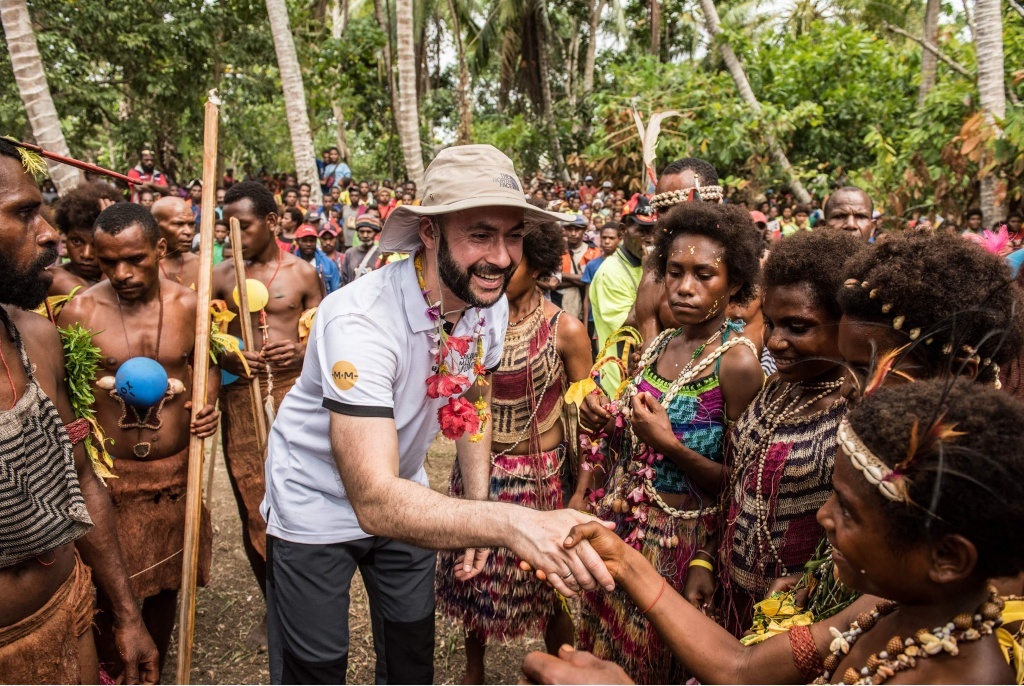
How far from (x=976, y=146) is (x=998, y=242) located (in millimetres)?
6744

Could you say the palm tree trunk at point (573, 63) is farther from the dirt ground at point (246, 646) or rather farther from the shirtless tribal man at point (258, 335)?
the dirt ground at point (246, 646)

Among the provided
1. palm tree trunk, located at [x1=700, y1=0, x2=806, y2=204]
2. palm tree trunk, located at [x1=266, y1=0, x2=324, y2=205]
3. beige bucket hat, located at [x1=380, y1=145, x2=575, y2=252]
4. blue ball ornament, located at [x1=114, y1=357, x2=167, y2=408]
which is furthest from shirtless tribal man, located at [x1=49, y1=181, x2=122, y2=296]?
palm tree trunk, located at [x1=700, y1=0, x2=806, y2=204]

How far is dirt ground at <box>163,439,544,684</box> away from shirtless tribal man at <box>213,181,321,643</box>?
209 mm

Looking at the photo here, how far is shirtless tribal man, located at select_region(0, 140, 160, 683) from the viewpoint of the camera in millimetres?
2303

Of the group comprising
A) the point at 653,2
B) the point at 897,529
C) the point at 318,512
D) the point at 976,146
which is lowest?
the point at 318,512

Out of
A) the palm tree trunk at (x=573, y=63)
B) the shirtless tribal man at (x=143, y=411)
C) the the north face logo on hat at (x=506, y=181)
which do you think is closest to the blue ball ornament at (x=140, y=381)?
the shirtless tribal man at (x=143, y=411)

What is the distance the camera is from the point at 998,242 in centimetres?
301

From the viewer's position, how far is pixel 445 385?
271 centimetres

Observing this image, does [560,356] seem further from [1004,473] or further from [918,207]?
[918,207]

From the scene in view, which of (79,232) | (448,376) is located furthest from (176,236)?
(448,376)

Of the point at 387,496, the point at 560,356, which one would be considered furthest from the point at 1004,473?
the point at 560,356

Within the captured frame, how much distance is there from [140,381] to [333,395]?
5.91 ft

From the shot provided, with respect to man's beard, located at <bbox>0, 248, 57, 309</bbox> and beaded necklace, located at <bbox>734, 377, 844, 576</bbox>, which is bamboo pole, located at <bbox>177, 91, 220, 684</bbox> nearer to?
man's beard, located at <bbox>0, 248, 57, 309</bbox>

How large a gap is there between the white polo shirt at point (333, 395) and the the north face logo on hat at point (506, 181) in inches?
18.5
